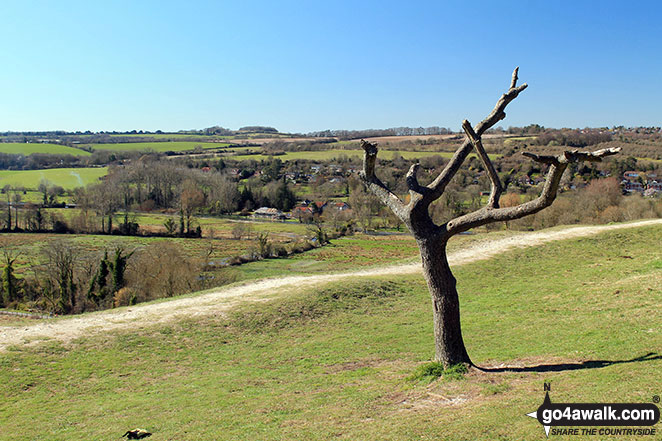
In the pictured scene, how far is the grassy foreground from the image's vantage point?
7758 millimetres

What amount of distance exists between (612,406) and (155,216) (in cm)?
10354

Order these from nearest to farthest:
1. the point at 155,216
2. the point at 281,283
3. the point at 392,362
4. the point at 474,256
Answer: the point at 392,362, the point at 281,283, the point at 474,256, the point at 155,216

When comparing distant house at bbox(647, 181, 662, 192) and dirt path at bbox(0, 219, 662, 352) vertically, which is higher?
distant house at bbox(647, 181, 662, 192)

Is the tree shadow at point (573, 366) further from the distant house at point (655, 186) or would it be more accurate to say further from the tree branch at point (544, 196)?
the distant house at point (655, 186)

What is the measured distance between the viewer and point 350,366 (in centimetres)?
1216

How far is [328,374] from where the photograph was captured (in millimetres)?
11578

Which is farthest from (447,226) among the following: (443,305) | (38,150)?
(38,150)

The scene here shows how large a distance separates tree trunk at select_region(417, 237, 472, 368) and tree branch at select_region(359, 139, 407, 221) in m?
1.01

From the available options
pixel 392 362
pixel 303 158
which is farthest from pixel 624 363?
pixel 303 158

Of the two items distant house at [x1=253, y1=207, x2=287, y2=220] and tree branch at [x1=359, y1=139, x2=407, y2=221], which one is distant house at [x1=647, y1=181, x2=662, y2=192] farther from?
tree branch at [x1=359, y1=139, x2=407, y2=221]

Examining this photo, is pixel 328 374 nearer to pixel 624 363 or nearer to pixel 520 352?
pixel 520 352

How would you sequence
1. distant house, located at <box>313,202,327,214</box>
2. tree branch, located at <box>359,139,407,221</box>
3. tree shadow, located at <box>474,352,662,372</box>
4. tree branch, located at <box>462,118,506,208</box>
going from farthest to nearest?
distant house, located at <box>313,202,327,214</box> → tree branch, located at <box>359,139,407,221</box> → tree branch, located at <box>462,118,506,208</box> → tree shadow, located at <box>474,352,662,372</box>

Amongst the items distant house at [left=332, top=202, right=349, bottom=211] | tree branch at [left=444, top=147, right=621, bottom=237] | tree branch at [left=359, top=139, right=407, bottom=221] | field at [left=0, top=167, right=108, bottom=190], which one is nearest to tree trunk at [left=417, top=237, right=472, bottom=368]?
tree branch at [left=444, top=147, right=621, bottom=237]

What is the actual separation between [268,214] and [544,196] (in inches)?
3903
